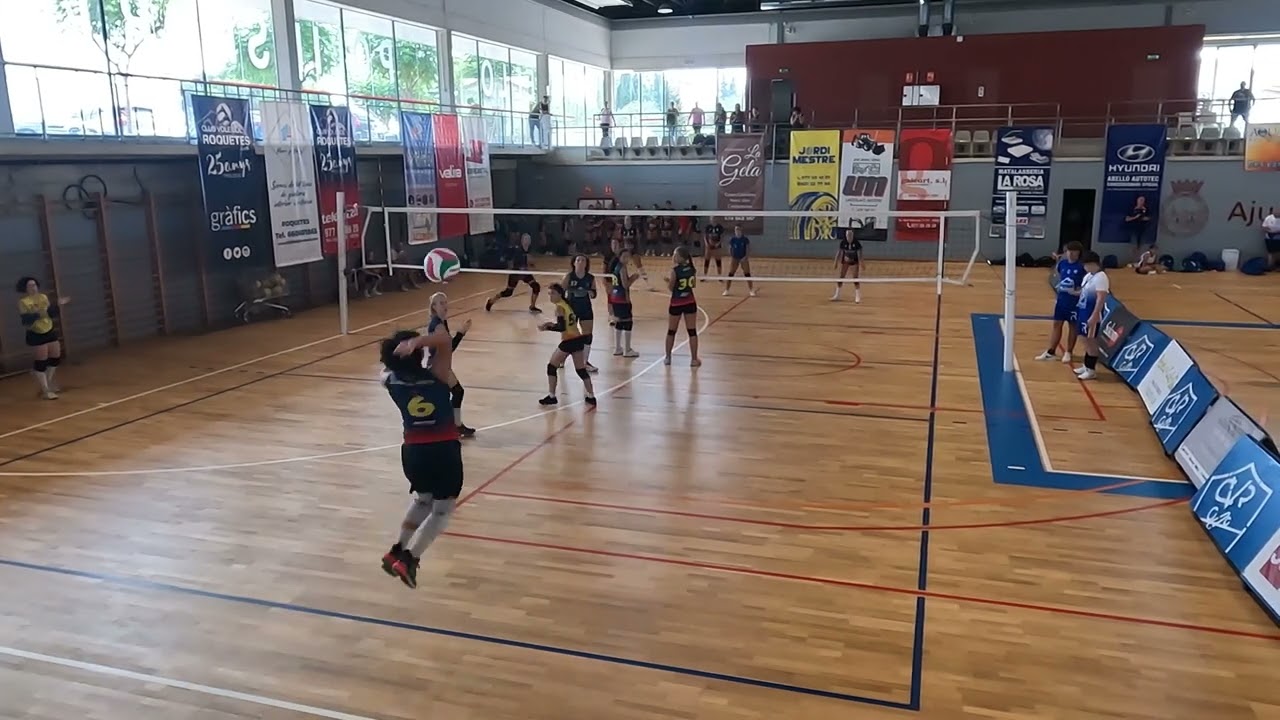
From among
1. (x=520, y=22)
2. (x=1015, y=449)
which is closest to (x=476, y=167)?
(x=520, y=22)

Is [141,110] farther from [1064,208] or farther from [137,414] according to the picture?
[1064,208]

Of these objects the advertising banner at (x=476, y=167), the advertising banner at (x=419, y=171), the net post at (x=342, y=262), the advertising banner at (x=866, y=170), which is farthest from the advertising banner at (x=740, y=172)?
the net post at (x=342, y=262)

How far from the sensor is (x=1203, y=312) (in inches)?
669

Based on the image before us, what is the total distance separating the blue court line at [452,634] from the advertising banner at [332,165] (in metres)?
11.4

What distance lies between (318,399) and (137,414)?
6.85 ft

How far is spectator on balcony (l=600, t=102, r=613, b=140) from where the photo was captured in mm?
29256

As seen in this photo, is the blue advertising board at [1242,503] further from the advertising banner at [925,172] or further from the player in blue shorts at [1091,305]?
the advertising banner at [925,172]

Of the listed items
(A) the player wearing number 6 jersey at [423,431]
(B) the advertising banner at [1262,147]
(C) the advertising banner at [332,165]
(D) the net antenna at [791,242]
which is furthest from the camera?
(D) the net antenna at [791,242]

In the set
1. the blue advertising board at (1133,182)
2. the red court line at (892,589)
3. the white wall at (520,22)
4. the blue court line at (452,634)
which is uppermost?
the white wall at (520,22)

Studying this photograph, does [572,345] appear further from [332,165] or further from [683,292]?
[332,165]

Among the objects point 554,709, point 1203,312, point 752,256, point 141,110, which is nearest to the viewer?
point 554,709

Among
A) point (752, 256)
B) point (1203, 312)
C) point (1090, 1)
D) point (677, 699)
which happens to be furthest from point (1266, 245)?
point (677, 699)

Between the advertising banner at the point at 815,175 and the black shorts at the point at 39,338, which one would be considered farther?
the advertising banner at the point at 815,175

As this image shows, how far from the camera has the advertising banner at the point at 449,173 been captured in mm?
21344
